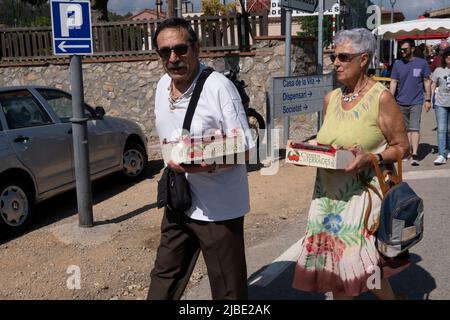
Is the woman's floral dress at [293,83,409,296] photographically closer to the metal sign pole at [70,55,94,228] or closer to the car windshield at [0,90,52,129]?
the metal sign pole at [70,55,94,228]

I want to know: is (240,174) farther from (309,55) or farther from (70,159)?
(309,55)

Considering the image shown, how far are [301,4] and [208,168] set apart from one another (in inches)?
252

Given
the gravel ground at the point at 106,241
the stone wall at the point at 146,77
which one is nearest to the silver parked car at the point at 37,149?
the gravel ground at the point at 106,241

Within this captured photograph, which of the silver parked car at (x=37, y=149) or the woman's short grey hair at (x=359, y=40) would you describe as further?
the silver parked car at (x=37, y=149)

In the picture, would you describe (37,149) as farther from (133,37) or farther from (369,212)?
(133,37)

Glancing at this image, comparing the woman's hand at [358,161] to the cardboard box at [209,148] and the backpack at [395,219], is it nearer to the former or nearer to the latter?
the backpack at [395,219]

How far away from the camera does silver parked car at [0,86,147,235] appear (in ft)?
17.8

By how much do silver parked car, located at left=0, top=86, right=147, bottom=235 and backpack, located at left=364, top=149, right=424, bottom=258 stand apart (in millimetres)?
3931

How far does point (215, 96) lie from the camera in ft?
8.45

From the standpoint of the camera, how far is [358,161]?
106 inches

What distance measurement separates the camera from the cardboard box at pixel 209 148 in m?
2.47

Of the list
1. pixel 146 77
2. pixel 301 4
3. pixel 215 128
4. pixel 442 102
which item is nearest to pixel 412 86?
pixel 442 102

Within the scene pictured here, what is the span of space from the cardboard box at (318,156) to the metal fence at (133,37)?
344 inches
